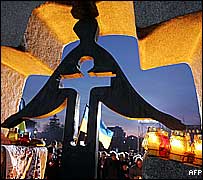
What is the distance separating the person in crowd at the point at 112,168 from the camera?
38.0 inches

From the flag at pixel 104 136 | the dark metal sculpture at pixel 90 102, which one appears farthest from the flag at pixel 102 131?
the dark metal sculpture at pixel 90 102

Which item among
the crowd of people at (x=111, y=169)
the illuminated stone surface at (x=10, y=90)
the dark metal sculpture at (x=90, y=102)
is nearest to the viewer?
the dark metal sculpture at (x=90, y=102)

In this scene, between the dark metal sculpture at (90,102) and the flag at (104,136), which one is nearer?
the dark metal sculpture at (90,102)

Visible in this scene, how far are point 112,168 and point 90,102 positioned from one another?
0.87ft

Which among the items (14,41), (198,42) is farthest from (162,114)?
(14,41)

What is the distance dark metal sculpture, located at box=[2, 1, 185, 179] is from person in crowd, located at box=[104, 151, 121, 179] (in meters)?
0.11

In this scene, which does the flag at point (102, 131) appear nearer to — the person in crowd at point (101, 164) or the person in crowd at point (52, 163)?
the person in crowd at point (101, 164)

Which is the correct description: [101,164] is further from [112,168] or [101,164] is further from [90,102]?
[90,102]

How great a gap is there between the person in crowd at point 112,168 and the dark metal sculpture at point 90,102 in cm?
11

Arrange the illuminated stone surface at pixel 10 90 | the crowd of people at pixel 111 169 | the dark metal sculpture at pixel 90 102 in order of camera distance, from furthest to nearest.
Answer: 1. the illuminated stone surface at pixel 10 90
2. the crowd of people at pixel 111 169
3. the dark metal sculpture at pixel 90 102

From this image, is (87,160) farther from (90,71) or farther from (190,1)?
(190,1)

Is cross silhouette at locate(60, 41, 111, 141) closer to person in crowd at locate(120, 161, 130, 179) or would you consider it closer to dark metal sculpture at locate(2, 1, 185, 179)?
dark metal sculpture at locate(2, 1, 185, 179)

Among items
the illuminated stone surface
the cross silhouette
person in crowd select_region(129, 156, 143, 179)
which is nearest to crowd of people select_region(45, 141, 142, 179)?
person in crowd select_region(129, 156, 143, 179)

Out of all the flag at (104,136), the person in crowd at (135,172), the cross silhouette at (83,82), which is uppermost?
the cross silhouette at (83,82)
